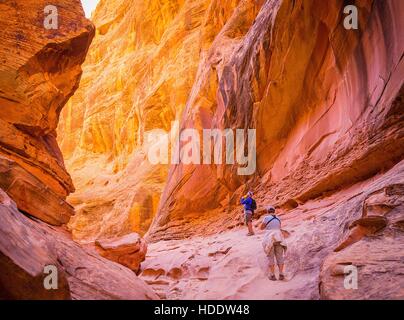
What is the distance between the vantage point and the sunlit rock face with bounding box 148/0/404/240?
1080 centimetres

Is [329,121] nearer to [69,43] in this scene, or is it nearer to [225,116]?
[225,116]

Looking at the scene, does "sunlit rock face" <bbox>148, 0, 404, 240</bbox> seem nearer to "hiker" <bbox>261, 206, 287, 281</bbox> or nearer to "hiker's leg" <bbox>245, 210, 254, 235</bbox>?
"hiker's leg" <bbox>245, 210, 254, 235</bbox>

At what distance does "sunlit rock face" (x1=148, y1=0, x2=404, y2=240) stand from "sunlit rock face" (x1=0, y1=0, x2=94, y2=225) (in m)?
6.53

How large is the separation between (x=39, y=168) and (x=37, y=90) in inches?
91.0

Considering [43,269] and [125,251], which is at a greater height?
[125,251]

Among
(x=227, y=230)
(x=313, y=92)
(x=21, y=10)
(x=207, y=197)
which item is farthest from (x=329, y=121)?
(x=21, y=10)

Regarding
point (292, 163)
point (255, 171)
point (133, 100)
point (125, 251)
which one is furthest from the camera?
point (133, 100)

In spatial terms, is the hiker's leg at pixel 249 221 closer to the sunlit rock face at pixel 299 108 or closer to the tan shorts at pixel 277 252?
the sunlit rock face at pixel 299 108

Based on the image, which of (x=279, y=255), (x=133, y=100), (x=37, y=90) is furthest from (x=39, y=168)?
(x=133, y=100)

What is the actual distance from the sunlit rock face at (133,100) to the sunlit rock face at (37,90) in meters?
8.74

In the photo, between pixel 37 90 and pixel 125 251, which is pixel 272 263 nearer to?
pixel 125 251

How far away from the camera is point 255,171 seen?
54.4 ft
